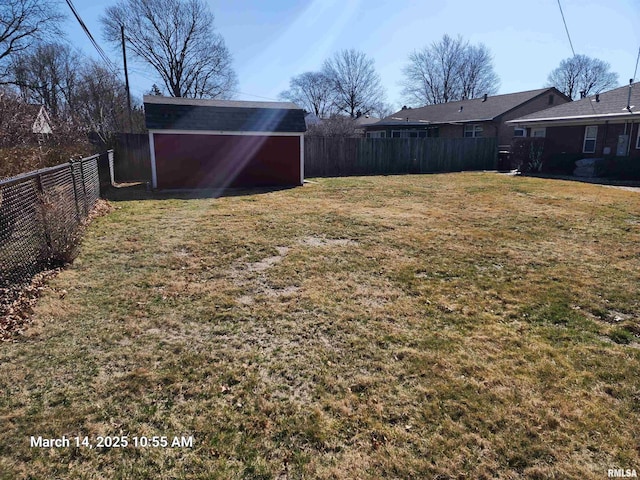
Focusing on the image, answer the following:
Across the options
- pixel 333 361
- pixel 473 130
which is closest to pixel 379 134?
pixel 473 130

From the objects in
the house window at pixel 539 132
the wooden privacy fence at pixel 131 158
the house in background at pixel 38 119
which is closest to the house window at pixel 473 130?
the house window at pixel 539 132

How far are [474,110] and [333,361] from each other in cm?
2806

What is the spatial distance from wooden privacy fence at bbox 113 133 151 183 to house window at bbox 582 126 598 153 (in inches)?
755

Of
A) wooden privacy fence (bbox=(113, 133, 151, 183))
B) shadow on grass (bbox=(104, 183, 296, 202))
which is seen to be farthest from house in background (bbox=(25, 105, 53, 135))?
wooden privacy fence (bbox=(113, 133, 151, 183))

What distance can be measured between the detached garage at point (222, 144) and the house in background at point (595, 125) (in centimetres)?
1232

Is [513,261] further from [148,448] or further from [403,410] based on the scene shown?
[148,448]

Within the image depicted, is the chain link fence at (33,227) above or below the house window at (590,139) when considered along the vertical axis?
below

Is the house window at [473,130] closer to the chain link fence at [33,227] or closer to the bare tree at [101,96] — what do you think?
the bare tree at [101,96]

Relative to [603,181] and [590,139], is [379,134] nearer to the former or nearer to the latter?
[590,139]

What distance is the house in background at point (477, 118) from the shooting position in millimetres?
24750

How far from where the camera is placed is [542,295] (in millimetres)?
4230

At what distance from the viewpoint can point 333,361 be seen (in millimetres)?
3021

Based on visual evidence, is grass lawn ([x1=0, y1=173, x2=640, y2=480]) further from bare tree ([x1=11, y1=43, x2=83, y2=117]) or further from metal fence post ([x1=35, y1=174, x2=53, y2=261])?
bare tree ([x1=11, y1=43, x2=83, y2=117])

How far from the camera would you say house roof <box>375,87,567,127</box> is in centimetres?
2511
